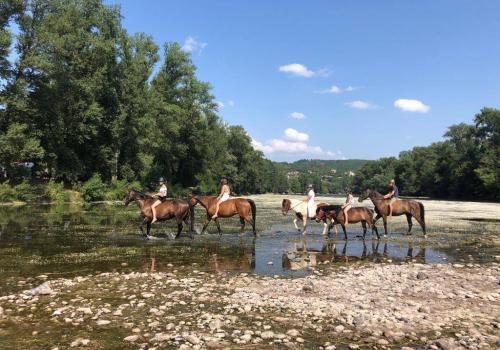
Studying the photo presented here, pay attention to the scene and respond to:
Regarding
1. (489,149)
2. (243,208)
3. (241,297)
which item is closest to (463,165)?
(489,149)

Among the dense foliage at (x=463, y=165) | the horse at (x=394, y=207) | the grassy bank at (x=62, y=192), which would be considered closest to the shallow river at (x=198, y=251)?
the horse at (x=394, y=207)

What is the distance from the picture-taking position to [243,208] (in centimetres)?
2214

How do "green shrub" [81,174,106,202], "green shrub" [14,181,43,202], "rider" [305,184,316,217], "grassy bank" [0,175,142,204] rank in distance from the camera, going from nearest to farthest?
"rider" [305,184,316,217] < "grassy bank" [0,175,142,204] < "green shrub" [14,181,43,202] < "green shrub" [81,174,106,202]

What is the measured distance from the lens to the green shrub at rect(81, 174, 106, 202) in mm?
51906

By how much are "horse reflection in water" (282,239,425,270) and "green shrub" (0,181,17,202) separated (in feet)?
120

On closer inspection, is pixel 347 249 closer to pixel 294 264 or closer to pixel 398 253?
pixel 398 253

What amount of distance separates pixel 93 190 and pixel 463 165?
90.5m

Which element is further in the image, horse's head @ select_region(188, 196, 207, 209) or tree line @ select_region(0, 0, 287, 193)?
tree line @ select_region(0, 0, 287, 193)

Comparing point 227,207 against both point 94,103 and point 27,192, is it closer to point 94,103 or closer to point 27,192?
point 27,192

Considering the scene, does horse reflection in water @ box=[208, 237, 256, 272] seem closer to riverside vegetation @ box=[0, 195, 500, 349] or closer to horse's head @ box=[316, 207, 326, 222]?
riverside vegetation @ box=[0, 195, 500, 349]

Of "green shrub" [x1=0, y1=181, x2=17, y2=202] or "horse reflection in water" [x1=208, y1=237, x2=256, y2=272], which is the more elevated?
"green shrub" [x1=0, y1=181, x2=17, y2=202]

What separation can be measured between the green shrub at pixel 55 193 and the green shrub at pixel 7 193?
160 inches

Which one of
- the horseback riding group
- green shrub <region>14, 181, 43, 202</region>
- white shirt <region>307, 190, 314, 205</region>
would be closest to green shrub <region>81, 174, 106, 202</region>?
green shrub <region>14, 181, 43, 202</region>

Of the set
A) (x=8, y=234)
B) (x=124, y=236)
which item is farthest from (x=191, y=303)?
(x=8, y=234)
